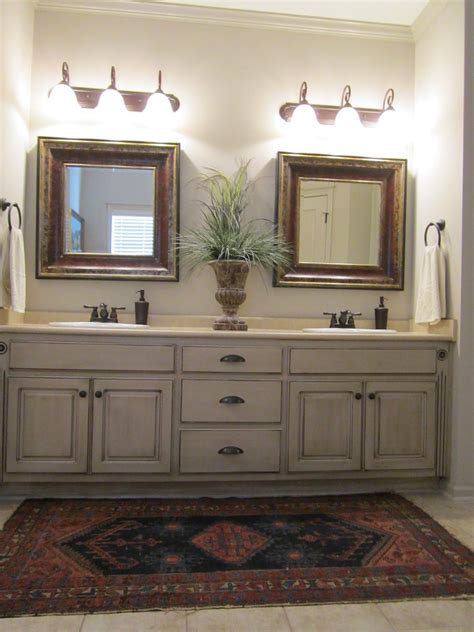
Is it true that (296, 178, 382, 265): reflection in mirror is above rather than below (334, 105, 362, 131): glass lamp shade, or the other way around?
below

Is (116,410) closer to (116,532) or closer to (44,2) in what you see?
(116,532)

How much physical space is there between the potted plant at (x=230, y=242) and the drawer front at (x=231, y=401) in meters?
0.31

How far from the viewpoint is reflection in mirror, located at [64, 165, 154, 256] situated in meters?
2.82

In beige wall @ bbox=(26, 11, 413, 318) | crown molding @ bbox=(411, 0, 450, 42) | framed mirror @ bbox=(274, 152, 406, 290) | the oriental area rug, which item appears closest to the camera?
the oriental area rug

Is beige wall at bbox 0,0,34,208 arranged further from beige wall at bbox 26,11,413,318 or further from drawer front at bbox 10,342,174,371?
drawer front at bbox 10,342,174,371

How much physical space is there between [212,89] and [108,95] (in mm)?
560

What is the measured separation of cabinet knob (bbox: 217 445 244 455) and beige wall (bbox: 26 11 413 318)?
81 centimetres

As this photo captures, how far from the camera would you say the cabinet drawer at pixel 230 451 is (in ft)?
7.81

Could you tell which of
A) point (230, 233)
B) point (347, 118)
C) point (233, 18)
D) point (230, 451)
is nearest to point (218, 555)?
point (230, 451)

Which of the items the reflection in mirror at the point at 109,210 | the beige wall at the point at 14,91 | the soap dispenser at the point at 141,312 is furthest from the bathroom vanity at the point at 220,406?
the beige wall at the point at 14,91

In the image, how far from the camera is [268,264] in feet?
9.37

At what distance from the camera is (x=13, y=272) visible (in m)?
2.46

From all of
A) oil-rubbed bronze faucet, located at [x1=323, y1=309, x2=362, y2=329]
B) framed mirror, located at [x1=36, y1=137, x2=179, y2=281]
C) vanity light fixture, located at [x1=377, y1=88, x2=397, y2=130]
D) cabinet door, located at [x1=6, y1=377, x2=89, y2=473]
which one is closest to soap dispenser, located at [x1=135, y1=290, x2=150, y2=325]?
framed mirror, located at [x1=36, y1=137, x2=179, y2=281]

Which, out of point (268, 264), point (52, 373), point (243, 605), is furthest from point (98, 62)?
point (243, 605)
